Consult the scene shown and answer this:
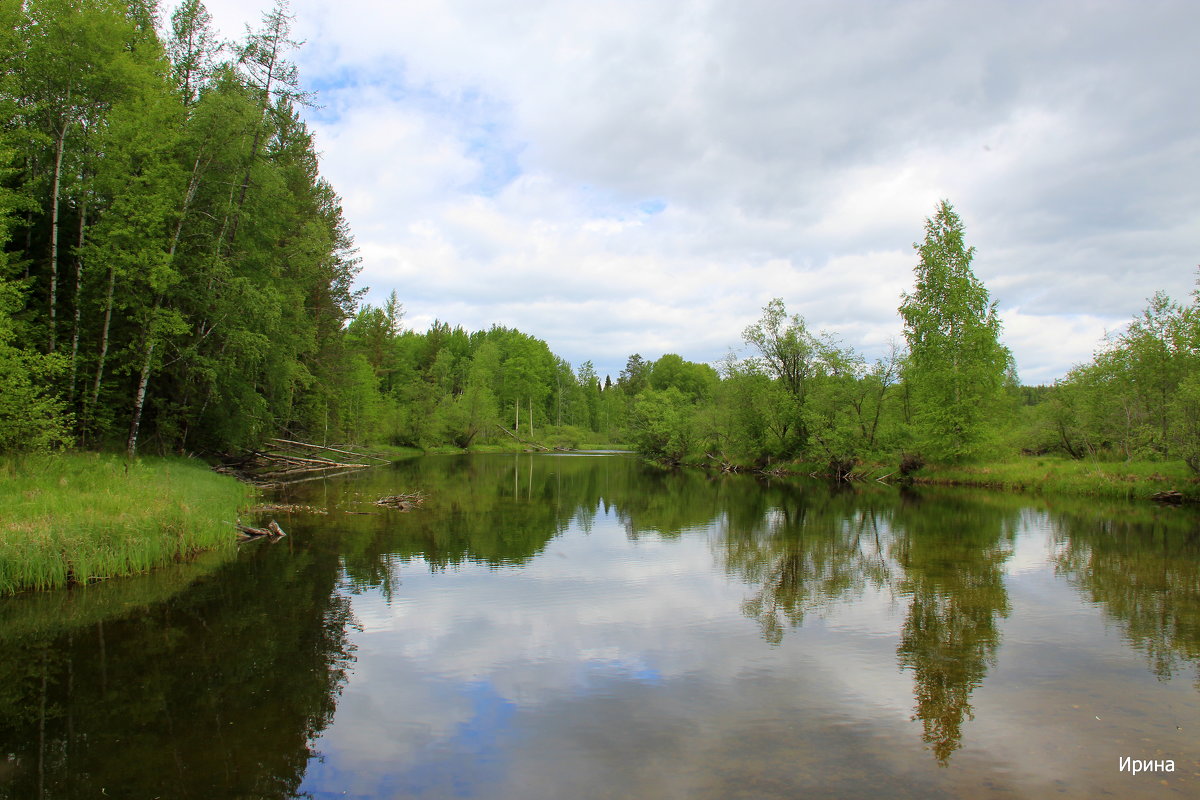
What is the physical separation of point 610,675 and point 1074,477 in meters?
32.9

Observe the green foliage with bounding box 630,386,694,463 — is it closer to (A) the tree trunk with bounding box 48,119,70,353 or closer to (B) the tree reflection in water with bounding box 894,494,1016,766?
(B) the tree reflection in water with bounding box 894,494,1016,766

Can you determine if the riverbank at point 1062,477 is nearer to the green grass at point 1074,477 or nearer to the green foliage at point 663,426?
the green grass at point 1074,477

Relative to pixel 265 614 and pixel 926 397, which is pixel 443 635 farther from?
pixel 926 397

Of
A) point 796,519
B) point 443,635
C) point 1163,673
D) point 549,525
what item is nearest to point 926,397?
point 796,519

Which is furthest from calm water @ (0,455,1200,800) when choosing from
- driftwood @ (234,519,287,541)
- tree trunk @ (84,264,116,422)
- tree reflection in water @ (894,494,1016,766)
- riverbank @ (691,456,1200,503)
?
riverbank @ (691,456,1200,503)

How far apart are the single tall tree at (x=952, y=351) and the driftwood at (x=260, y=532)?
34.5 meters

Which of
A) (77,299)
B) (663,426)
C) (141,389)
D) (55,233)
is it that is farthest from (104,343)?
(663,426)

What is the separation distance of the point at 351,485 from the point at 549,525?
1561cm

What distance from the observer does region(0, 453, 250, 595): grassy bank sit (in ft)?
38.7

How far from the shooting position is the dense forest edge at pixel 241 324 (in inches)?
741

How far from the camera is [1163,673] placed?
28.8 feet

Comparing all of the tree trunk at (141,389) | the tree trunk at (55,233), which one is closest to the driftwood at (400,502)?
the tree trunk at (141,389)

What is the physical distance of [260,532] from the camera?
712 inches

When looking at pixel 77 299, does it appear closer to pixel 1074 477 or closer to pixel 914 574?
pixel 914 574
